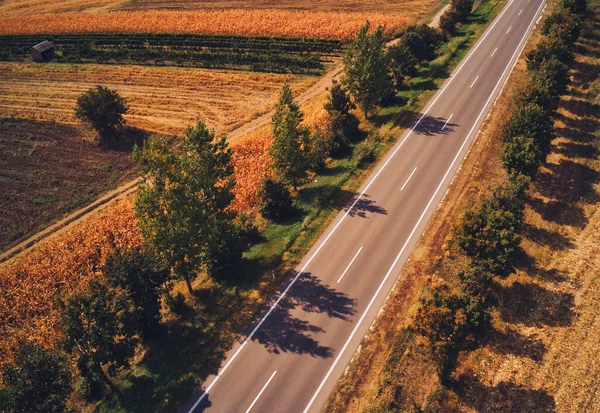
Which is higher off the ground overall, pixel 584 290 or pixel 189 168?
pixel 189 168

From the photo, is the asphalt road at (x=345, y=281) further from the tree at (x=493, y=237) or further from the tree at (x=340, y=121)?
the tree at (x=340, y=121)

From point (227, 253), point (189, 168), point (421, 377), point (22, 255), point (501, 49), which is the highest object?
point (501, 49)

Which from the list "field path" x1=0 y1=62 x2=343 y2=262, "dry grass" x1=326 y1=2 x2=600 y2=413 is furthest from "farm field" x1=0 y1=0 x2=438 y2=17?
"dry grass" x1=326 y1=2 x2=600 y2=413

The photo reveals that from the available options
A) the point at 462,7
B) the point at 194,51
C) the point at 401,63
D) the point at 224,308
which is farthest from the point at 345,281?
the point at 462,7

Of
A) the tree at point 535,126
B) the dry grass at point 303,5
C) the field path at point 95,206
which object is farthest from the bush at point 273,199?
the dry grass at point 303,5

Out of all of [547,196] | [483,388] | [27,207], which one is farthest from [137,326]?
[547,196]

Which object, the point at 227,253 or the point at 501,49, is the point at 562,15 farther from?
the point at 227,253
